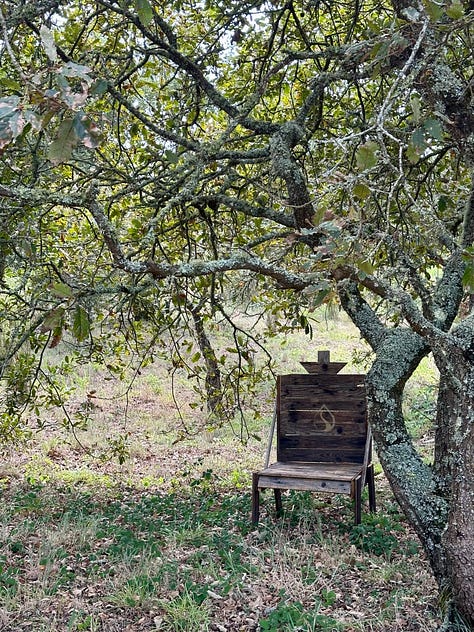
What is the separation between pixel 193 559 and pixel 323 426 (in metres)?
1.99

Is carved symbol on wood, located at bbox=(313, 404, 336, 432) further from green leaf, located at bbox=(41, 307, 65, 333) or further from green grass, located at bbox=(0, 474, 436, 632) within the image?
green leaf, located at bbox=(41, 307, 65, 333)

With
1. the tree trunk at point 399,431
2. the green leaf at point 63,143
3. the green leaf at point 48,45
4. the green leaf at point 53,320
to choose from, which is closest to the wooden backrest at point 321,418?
the tree trunk at point 399,431

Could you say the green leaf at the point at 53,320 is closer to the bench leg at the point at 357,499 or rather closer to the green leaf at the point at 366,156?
the green leaf at the point at 366,156

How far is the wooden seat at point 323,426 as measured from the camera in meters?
5.64

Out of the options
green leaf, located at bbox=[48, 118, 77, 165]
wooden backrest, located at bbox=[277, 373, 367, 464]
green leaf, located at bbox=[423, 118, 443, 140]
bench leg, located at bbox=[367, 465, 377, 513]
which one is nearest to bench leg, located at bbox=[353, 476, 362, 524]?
bench leg, located at bbox=[367, 465, 377, 513]

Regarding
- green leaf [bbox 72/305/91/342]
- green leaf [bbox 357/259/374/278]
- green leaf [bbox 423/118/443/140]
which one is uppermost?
green leaf [bbox 423/118/443/140]

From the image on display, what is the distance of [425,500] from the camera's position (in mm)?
3246

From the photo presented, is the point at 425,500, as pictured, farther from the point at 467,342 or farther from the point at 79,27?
the point at 79,27

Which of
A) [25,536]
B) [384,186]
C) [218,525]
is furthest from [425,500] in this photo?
[25,536]

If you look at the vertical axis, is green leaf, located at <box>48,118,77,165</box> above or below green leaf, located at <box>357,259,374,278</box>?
above

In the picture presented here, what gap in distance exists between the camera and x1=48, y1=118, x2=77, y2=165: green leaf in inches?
54.2

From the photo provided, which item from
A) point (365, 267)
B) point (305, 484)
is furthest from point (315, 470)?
point (365, 267)

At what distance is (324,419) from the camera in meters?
5.85

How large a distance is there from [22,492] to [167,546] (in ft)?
8.40
